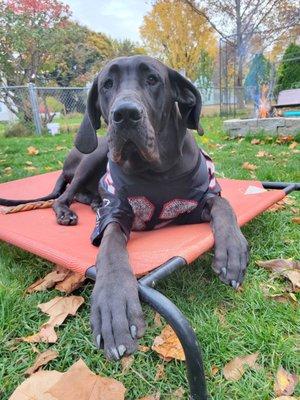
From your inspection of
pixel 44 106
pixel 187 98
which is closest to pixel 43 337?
pixel 187 98

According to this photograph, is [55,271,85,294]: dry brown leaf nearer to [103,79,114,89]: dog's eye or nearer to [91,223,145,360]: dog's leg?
[91,223,145,360]: dog's leg

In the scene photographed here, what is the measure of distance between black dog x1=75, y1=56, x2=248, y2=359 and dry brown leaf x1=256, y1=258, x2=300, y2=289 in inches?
15.6

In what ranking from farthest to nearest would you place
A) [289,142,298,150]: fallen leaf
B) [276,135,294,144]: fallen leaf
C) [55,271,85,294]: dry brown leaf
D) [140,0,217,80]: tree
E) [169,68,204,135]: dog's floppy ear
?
[140,0,217,80]: tree, [276,135,294,144]: fallen leaf, [289,142,298,150]: fallen leaf, [169,68,204,135]: dog's floppy ear, [55,271,85,294]: dry brown leaf

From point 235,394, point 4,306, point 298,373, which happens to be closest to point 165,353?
point 235,394

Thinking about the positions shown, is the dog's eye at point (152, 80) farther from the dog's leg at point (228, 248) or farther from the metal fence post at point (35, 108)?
the metal fence post at point (35, 108)

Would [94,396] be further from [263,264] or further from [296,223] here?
[296,223]

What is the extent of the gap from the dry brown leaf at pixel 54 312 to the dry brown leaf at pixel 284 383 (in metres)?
0.87

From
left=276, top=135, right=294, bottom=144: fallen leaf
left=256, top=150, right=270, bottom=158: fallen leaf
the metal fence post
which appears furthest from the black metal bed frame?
the metal fence post

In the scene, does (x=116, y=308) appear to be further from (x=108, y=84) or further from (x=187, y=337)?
(x=108, y=84)

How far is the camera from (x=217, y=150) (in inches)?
215

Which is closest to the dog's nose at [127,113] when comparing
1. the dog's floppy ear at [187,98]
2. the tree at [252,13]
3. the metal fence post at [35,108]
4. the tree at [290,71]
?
the dog's floppy ear at [187,98]

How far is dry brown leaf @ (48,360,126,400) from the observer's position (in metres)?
1.21

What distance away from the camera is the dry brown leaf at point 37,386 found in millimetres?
1223

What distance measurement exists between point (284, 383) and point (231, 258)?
18.8 inches
